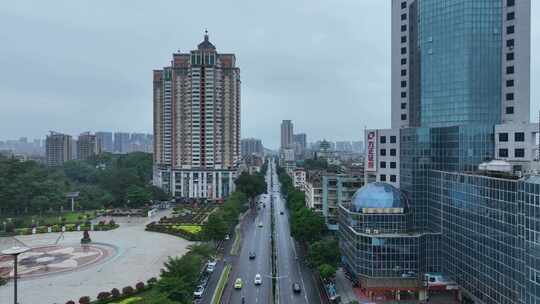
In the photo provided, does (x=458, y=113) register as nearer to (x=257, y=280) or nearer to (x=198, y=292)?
(x=257, y=280)

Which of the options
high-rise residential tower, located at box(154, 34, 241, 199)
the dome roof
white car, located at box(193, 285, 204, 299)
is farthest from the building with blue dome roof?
high-rise residential tower, located at box(154, 34, 241, 199)

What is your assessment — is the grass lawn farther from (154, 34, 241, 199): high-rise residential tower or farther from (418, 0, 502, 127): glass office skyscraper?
(418, 0, 502, 127): glass office skyscraper

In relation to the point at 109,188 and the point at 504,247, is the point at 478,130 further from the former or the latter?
the point at 109,188

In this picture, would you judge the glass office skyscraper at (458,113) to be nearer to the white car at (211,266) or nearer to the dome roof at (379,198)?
the dome roof at (379,198)

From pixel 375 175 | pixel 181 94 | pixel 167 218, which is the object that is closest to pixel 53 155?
pixel 181 94

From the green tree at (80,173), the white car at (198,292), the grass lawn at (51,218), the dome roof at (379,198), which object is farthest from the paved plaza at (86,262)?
the green tree at (80,173)

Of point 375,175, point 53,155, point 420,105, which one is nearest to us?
point 420,105

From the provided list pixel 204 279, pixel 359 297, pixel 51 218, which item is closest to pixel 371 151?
pixel 359 297
